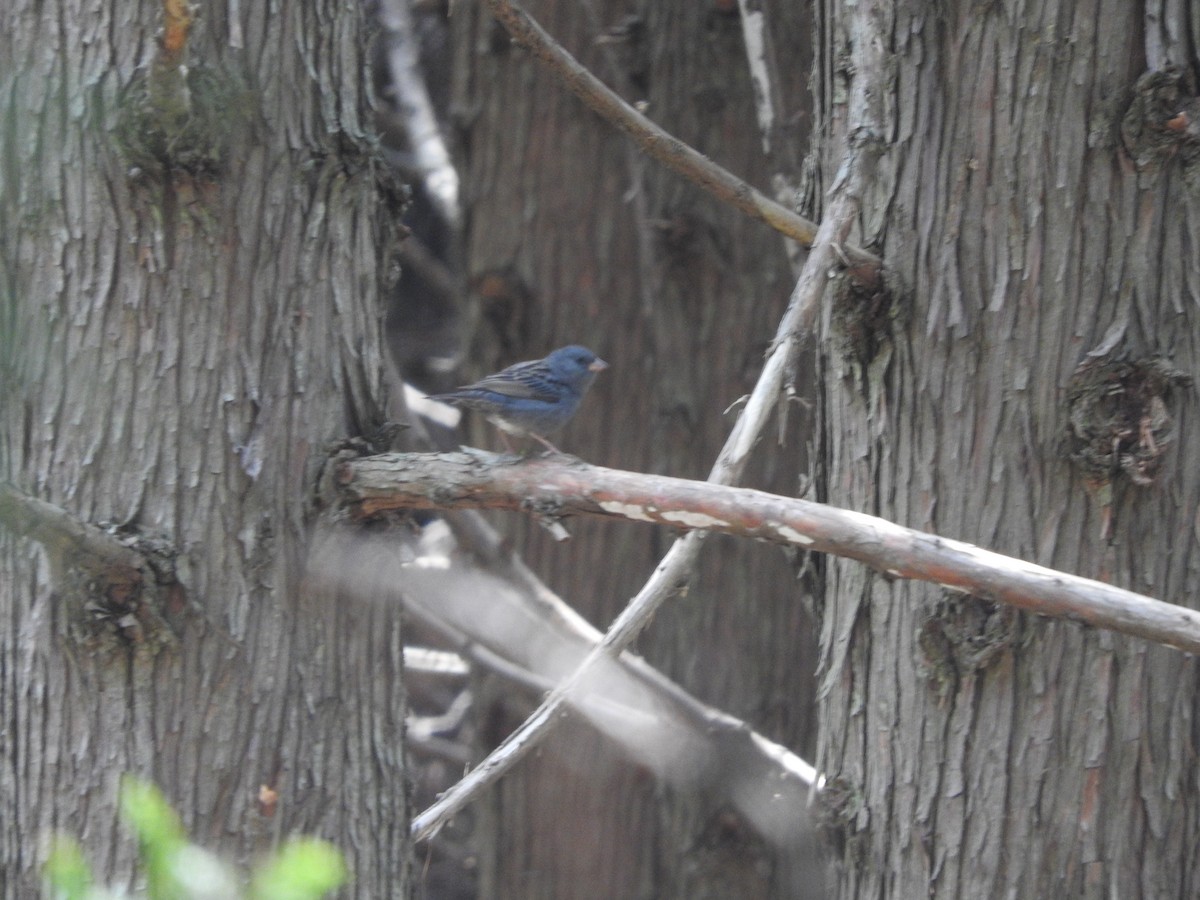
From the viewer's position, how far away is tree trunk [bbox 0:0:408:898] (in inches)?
115

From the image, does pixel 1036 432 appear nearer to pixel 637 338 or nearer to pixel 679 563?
pixel 679 563

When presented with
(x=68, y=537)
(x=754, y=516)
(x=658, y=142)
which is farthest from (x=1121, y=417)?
(x=68, y=537)

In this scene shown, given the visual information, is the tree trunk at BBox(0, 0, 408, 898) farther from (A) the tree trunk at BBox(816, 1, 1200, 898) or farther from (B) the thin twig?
(A) the tree trunk at BBox(816, 1, 1200, 898)

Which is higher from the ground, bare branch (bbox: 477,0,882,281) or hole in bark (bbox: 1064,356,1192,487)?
bare branch (bbox: 477,0,882,281)

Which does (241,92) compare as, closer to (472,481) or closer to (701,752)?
(472,481)

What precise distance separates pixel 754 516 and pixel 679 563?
0.27 metres

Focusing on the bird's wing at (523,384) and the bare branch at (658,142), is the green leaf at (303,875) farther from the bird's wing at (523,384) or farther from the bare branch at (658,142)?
the bird's wing at (523,384)

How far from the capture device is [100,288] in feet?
9.77

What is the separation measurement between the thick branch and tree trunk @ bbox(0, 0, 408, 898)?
1.03ft

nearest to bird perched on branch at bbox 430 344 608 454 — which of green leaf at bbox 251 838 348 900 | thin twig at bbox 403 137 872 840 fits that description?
thin twig at bbox 403 137 872 840

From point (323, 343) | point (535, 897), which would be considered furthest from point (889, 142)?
point (535, 897)

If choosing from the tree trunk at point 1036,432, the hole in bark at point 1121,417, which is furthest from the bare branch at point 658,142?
the hole in bark at point 1121,417

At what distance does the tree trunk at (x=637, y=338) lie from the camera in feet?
18.1

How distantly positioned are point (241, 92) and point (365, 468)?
0.96m
